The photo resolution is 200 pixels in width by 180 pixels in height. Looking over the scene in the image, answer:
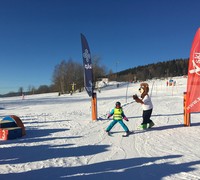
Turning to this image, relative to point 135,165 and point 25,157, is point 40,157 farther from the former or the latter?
point 135,165

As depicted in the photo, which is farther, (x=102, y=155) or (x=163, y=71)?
(x=163, y=71)

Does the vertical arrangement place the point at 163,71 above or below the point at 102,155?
above

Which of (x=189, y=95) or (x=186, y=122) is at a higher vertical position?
(x=189, y=95)

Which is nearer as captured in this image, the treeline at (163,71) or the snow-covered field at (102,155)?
the snow-covered field at (102,155)

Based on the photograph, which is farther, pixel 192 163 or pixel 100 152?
pixel 100 152

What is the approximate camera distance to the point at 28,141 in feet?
25.9

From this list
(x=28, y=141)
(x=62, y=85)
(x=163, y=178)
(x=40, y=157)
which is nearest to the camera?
(x=163, y=178)

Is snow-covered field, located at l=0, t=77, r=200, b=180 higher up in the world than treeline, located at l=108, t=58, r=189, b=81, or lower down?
lower down

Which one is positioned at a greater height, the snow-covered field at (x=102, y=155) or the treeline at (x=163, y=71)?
the treeline at (x=163, y=71)

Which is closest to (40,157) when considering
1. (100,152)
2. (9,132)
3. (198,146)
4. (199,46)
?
(100,152)

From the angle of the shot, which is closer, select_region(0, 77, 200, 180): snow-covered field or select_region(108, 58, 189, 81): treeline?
select_region(0, 77, 200, 180): snow-covered field

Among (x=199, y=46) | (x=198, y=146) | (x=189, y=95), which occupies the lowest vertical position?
(x=198, y=146)

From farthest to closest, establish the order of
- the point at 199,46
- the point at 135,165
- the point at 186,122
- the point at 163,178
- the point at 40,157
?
the point at 186,122 < the point at 199,46 < the point at 40,157 < the point at 135,165 < the point at 163,178

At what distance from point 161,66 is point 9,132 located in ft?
512
